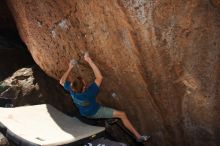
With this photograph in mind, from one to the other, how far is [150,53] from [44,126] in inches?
86.2

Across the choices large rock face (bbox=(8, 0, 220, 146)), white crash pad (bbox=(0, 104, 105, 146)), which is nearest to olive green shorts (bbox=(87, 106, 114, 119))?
white crash pad (bbox=(0, 104, 105, 146))

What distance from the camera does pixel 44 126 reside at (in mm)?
6820

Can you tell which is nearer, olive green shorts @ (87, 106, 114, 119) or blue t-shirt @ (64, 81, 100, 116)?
blue t-shirt @ (64, 81, 100, 116)

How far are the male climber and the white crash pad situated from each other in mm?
277

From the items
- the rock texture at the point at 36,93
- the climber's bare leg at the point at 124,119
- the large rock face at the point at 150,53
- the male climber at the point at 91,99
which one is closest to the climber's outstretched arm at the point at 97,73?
the male climber at the point at 91,99

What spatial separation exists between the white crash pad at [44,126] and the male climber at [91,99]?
0.28 meters

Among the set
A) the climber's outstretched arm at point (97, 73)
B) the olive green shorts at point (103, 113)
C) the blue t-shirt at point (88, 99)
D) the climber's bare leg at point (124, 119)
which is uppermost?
the climber's outstretched arm at point (97, 73)

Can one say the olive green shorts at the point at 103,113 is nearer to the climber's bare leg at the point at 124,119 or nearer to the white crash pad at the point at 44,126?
the climber's bare leg at the point at 124,119

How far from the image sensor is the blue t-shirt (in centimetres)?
670

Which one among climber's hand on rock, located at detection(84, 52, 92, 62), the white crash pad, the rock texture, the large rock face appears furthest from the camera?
the rock texture

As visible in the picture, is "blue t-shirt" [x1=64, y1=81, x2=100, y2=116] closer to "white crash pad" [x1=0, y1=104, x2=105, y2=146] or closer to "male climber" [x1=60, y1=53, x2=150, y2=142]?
"male climber" [x1=60, y1=53, x2=150, y2=142]

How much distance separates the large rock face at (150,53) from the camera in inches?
237

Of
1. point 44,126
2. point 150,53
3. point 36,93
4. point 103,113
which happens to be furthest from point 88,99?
point 36,93

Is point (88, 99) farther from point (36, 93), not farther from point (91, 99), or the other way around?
point (36, 93)
